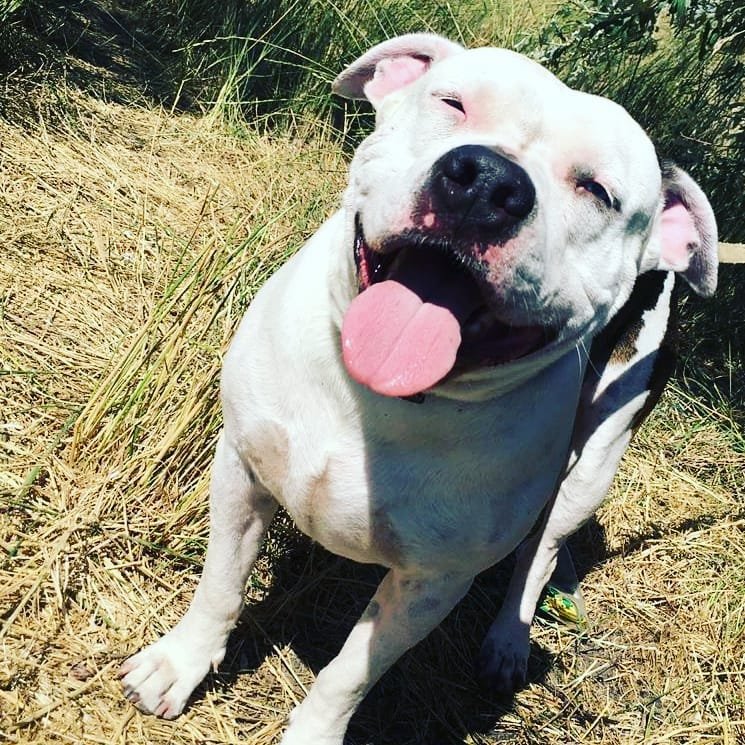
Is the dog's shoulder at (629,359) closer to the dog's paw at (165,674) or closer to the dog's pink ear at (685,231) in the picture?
the dog's pink ear at (685,231)

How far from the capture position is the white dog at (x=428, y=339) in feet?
7.27

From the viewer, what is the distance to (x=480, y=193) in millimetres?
2125

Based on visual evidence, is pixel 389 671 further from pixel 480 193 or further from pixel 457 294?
pixel 480 193

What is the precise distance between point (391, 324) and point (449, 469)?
1.78 ft

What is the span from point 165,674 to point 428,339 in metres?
1.62

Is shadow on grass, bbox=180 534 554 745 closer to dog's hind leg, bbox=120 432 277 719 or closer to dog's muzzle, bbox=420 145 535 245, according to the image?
dog's hind leg, bbox=120 432 277 719

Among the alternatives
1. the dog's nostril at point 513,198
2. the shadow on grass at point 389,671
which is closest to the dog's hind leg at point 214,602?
the shadow on grass at point 389,671

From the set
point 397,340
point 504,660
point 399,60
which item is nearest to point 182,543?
point 504,660

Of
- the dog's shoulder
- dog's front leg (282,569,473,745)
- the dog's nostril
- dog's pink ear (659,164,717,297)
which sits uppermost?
the dog's nostril

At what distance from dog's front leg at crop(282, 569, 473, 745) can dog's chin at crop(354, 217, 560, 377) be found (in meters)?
0.75

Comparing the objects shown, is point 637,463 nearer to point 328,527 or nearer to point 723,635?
point 723,635

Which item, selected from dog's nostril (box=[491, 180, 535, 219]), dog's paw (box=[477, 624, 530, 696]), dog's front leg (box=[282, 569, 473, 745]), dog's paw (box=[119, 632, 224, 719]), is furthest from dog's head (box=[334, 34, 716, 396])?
dog's paw (box=[477, 624, 530, 696])

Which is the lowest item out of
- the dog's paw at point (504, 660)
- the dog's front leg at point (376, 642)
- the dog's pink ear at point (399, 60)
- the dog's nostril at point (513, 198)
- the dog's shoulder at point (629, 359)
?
the dog's paw at point (504, 660)

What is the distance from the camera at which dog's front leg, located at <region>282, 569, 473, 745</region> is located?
9.12 feet
